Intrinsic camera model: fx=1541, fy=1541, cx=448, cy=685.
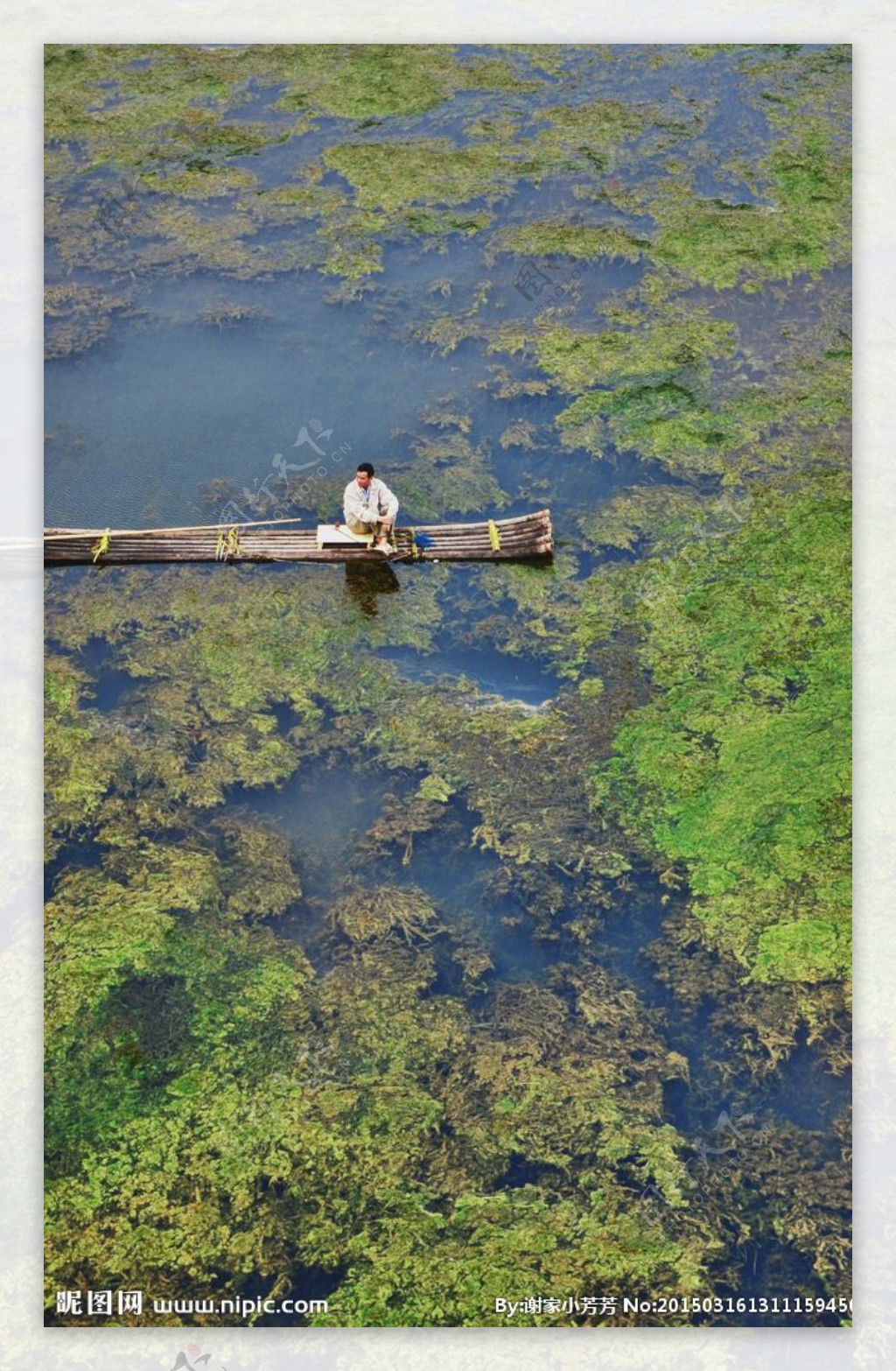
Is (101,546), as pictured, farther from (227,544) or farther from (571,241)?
(571,241)

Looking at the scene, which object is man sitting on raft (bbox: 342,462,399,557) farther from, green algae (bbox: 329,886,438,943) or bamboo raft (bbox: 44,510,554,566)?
green algae (bbox: 329,886,438,943)

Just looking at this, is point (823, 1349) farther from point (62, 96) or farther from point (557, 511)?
point (62, 96)

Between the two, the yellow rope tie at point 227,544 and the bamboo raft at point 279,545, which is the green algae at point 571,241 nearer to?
the bamboo raft at point 279,545

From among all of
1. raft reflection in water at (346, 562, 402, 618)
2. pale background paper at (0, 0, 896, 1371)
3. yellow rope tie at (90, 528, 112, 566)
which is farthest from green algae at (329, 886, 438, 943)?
yellow rope tie at (90, 528, 112, 566)

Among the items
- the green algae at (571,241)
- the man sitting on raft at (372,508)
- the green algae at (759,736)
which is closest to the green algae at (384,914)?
the green algae at (759,736)

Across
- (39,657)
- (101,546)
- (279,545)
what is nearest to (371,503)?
(279,545)

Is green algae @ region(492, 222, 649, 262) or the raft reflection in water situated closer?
the raft reflection in water
